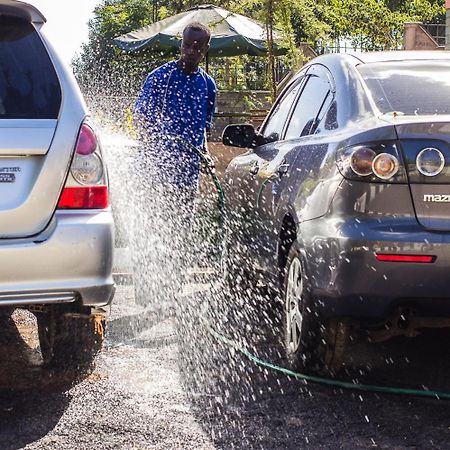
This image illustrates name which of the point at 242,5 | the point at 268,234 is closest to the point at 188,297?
the point at 268,234

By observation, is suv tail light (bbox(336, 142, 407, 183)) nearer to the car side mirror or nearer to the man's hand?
the car side mirror

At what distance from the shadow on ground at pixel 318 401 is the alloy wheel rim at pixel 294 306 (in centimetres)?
19

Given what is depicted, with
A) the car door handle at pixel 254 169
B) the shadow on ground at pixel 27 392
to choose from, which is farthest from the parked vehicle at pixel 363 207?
the shadow on ground at pixel 27 392

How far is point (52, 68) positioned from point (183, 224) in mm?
2817

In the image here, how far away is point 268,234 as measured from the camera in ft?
18.3

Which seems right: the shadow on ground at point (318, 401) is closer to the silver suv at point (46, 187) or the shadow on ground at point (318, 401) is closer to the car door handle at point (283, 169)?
the silver suv at point (46, 187)

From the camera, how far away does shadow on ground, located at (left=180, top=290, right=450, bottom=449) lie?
154 inches

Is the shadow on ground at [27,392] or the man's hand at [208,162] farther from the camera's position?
the man's hand at [208,162]

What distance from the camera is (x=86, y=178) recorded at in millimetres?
4281

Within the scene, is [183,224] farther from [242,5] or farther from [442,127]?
[242,5]

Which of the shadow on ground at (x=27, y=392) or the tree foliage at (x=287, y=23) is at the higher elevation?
the tree foliage at (x=287, y=23)

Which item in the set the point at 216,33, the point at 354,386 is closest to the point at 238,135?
the point at 354,386

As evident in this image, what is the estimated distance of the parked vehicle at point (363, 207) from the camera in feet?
13.5

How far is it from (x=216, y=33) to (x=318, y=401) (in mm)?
13454
